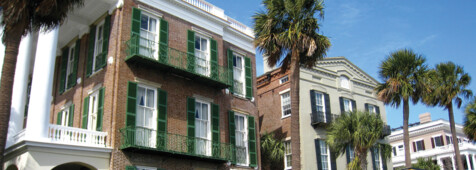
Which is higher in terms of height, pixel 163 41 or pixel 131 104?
pixel 163 41

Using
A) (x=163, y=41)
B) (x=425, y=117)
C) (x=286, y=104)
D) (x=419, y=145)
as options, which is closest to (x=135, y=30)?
(x=163, y=41)

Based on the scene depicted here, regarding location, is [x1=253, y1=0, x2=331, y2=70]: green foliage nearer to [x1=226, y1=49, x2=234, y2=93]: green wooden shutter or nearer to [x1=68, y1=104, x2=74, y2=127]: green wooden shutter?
[x1=226, y1=49, x2=234, y2=93]: green wooden shutter

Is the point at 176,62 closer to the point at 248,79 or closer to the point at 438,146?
the point at 248,79

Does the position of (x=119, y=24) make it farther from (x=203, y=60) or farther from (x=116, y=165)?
(x=116, y=165)

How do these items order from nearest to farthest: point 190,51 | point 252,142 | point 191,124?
1. point 191,124
2. point 190,51
3. point 252,142

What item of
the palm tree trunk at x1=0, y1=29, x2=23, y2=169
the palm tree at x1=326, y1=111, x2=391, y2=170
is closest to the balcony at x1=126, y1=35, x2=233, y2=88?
the palm tree trunk at x1=0, y1=29, x2=23, y2=169

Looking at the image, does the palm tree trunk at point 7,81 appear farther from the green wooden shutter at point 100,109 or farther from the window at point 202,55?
the window at point 202,55

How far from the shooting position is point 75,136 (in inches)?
750

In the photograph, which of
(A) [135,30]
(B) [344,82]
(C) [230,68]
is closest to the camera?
(A) [135,30]

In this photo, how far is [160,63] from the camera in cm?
2108

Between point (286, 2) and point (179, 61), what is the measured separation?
18.3 feet

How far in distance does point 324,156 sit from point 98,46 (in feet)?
53.0

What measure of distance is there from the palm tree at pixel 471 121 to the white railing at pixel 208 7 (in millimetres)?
19723

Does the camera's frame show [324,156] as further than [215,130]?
Yes
